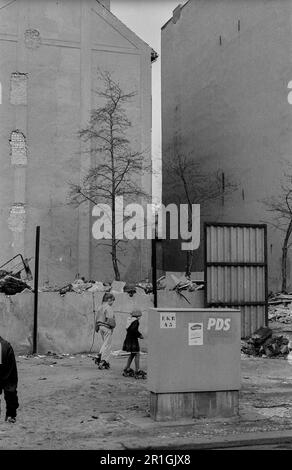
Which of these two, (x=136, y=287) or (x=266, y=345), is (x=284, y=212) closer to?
(x=136, y=287)

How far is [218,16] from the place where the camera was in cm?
3384

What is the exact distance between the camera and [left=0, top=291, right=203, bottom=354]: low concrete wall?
15.7 meters

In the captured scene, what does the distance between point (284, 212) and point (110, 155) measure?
318 inches

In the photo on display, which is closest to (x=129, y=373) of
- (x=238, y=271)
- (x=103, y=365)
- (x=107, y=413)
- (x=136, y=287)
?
(x=103, y=365)

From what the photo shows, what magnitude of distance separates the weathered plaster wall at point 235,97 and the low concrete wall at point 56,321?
14362 mm

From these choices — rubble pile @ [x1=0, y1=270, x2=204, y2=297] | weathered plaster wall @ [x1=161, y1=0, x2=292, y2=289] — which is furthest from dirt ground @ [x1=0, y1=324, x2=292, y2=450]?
weathered plaster wall @ [x1=161, y1=0, x2=292, y2=289]

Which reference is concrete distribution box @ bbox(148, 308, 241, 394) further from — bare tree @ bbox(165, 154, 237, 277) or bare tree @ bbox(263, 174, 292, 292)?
bare tree @ bbox(165, 154, 237, 277)

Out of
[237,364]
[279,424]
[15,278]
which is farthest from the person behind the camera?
[15,278]

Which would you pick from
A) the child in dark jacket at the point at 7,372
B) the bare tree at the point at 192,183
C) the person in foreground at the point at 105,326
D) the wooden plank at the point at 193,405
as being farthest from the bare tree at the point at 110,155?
the child in dark jacket at the point at 7,372

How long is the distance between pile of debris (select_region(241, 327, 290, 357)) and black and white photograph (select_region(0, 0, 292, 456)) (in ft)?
0.21

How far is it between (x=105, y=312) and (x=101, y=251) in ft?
50.1

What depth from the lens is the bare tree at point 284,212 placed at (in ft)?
90.6
